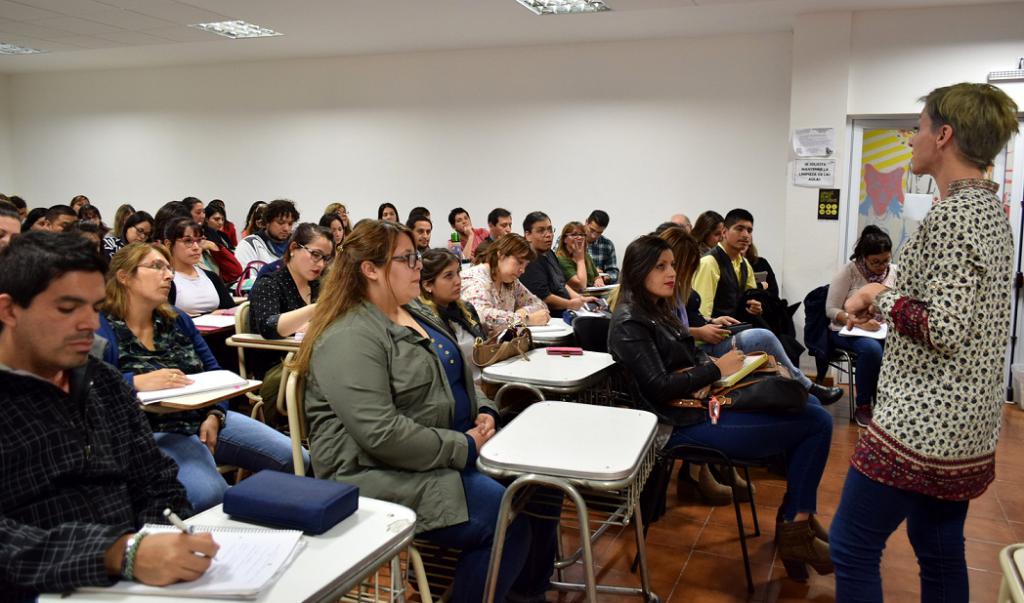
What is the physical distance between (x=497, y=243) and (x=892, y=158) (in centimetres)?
390

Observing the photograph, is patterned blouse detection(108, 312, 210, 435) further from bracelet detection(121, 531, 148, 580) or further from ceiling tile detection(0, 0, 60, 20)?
ceiling tile detection(0, 0, 60, 20)

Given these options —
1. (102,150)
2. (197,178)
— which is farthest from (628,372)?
(102,150)

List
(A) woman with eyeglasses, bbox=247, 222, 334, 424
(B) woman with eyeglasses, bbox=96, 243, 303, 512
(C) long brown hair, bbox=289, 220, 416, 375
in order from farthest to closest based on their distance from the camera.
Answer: (A) woman with eyeglasses, bbox=247, 222, 334, 424 < (B) woman with eyeglasses, bbox=96, 243, 303, 512 < (C) long brown hair, bbox=289, 220, 416, 375

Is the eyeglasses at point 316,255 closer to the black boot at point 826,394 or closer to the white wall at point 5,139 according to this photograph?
the black boot at point 826,394

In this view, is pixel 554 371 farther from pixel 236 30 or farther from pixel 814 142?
pixel 236 30

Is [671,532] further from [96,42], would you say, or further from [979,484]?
[96,42]

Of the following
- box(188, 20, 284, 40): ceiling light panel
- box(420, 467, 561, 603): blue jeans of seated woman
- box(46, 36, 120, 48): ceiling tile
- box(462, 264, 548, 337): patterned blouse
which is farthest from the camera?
box(46, 36, 120, 48): ceiling tile

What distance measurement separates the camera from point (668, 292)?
2859mm

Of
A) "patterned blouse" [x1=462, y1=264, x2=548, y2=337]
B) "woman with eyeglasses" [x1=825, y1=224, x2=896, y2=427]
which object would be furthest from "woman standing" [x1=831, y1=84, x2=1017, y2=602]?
"woman with eyeglasses" [x1=825, y1=224, x2=896, y2=427]

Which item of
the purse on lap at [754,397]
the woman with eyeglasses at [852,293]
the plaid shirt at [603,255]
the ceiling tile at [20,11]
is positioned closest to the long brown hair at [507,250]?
the purse on lap at [754,397]

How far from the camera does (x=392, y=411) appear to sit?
6.24ft

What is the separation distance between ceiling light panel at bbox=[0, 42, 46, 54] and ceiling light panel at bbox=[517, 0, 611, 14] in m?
5.78

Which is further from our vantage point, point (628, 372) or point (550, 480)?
point (628, 372)

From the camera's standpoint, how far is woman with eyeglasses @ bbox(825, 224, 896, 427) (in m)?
4.82
